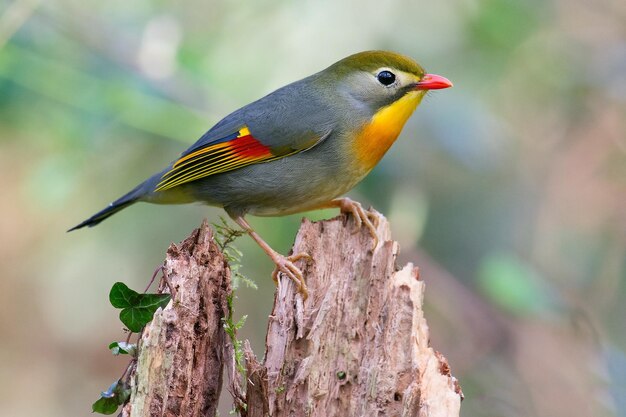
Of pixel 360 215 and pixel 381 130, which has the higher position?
pixel 381 130

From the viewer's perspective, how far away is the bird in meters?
5.04

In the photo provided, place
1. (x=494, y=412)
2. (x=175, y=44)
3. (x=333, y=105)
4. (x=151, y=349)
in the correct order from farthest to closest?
(x=175, y=44) → (x=494, y=412) → (x=333, y=105) → (x=151, y=349)

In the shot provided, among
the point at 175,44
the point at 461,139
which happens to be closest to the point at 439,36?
the point at 461,139

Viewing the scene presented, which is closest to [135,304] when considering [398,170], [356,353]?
[356,353]

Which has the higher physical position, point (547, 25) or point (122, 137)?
point (547, 25)

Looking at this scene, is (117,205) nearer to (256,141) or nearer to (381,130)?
(256,141)

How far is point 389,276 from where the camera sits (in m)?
3.88

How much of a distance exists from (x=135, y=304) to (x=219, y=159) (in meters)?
1.65

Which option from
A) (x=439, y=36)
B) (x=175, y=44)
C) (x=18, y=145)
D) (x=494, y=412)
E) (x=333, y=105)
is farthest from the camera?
(x=18, y=145)

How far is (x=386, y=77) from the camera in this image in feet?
17.1

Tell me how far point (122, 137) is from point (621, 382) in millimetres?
3818

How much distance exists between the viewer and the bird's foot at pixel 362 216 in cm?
425

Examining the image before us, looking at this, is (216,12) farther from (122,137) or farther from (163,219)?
(163,219)

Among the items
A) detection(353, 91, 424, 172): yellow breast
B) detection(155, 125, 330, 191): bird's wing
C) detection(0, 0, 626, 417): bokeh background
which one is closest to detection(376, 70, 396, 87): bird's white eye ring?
detection(353, 91, 424, 172): yellow breast
